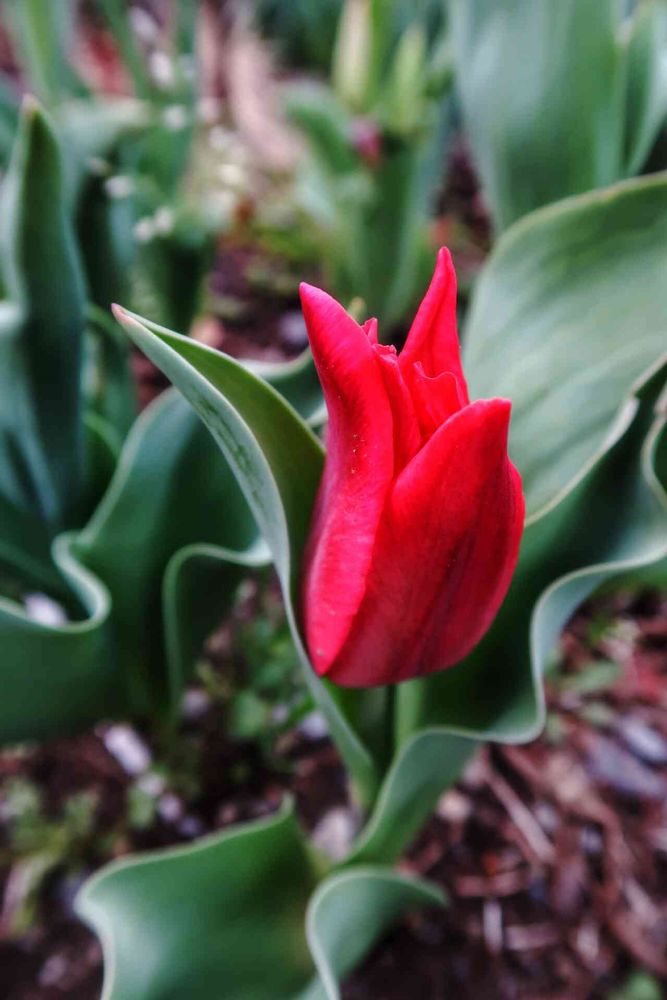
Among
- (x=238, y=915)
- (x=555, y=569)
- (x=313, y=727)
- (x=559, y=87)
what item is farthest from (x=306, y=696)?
(x=559, y=87)

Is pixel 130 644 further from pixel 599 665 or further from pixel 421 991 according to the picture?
pixel 599 665

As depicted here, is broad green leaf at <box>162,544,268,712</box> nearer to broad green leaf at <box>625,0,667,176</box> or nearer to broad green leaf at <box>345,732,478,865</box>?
broad green leaf at <box>345,732,478,865</box>

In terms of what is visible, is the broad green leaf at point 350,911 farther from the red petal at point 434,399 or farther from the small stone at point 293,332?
the small stone at point 293,332

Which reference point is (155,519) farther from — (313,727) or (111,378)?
(313,727)

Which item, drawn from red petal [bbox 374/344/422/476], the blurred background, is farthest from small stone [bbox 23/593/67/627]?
red petal [bbox 374/344/422/476]

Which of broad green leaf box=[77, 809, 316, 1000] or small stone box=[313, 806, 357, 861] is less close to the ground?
broad green leaf box=[77, 809, 316, 1000]

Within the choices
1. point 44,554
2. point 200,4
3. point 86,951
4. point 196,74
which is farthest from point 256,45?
point 86,951

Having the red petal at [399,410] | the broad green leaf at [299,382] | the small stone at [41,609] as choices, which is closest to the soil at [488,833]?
the small stone at [41,609]
